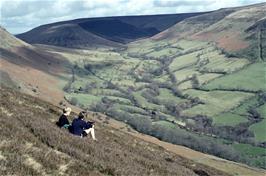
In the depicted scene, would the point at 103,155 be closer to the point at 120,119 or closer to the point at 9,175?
the point at 9,175

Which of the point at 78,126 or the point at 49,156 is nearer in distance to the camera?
the point at 49,156

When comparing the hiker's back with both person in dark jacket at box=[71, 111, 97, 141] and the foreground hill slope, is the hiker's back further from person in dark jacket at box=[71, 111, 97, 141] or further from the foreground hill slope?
the foreground hill slope

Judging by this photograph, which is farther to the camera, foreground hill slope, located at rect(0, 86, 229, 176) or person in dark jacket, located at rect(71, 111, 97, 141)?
person in dark jacket, located at rect(71, 111, 97, 141)

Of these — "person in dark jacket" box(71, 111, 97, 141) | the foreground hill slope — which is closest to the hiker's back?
"person in dark jacket" box(71, 111, 97, 141)

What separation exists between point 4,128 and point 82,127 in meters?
9.63

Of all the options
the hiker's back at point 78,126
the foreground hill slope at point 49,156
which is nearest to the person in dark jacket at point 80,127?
the hiker's back at point 78,126

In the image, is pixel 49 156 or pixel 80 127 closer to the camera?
pixel 49 156

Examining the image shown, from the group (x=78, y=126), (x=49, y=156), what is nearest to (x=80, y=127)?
(x=78, y=126)

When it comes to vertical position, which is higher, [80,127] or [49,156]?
[49,156]

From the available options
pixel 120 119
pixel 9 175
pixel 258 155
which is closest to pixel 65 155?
pixel 9 175

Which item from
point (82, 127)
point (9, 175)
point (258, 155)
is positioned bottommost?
point (258, 155)

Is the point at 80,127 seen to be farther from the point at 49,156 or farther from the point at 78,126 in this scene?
the point at 49,156

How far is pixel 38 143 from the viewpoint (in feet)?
64.5

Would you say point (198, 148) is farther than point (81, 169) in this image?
Yes
